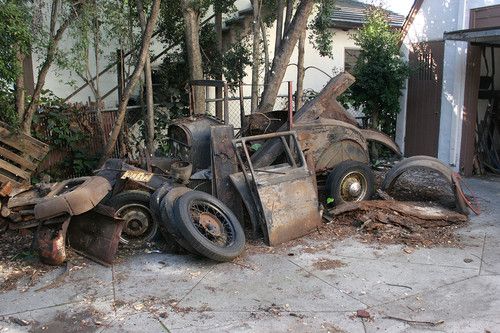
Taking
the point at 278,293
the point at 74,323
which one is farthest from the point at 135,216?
the point at 278,293

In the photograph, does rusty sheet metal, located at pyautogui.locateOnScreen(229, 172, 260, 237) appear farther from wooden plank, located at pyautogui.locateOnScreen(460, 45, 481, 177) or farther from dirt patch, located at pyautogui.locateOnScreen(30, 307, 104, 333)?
wooden plank, located at pyautogui.locateOnScreen(460, 45, 481, 177)

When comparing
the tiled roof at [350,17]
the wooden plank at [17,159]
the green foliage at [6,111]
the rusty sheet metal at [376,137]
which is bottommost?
the wooden plank at [17,159]

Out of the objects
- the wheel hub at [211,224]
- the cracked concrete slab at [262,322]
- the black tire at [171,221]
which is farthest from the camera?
the wheel hub at [211,224]

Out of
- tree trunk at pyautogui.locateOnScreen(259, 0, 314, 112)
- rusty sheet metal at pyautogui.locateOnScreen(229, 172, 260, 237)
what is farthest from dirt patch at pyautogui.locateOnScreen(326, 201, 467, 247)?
tree trunk at pyautogui.locateOnScreen(259, 0, 314, 112)

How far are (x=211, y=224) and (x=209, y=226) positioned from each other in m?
0.05

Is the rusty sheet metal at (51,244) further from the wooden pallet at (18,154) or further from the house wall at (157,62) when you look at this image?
the house wall at (157,62)

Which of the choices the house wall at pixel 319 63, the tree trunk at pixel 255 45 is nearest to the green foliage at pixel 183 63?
the tree trunk at pixel 255 45

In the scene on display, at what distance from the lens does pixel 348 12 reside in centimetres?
1477

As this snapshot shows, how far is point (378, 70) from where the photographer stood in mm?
11016

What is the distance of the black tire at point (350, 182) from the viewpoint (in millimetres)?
7363

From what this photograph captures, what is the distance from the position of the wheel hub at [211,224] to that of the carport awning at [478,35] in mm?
5859

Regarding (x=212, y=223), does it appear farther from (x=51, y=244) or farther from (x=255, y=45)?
(x=255, y=45)

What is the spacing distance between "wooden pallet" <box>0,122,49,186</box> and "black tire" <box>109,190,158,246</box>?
1.59m

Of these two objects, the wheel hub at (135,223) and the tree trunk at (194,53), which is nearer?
the wheel hub at (135,223)
